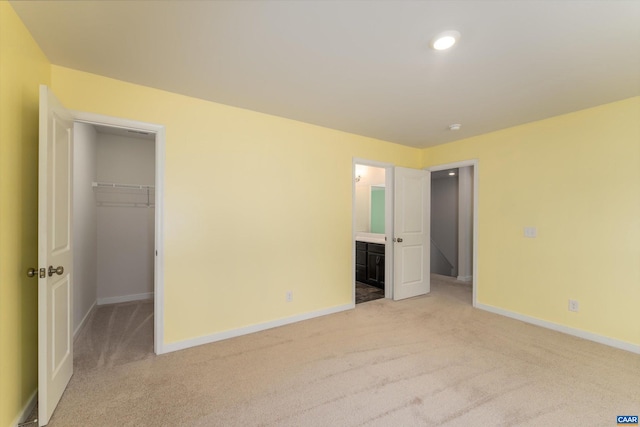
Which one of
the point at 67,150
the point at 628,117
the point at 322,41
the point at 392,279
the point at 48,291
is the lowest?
the point at 392,279

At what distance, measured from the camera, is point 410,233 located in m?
4.57

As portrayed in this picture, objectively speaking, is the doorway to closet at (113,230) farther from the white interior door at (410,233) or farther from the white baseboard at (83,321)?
the white interior door at (410,233)

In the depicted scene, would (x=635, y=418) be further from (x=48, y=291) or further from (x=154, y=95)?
(x=154, y=95)

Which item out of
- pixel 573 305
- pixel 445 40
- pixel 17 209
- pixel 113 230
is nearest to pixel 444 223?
pixel 573 305

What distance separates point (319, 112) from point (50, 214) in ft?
8.22

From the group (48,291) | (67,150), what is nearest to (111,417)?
(48,291)

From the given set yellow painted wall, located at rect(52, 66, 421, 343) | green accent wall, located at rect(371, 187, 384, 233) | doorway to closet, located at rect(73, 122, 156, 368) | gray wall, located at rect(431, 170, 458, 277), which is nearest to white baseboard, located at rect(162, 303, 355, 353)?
yellow painted wall, located at rect(52, 66, 421, 343)

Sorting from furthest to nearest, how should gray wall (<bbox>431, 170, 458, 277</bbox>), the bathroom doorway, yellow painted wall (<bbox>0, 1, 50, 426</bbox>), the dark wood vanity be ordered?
gray wall (<bbox>431, 170, 458, 277</bbox>) < the dark wood vanity < the bathroom doorway < yellow painted wall (<bbox>0, 1, 50, 426</bbox>)

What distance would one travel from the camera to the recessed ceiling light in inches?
69.6

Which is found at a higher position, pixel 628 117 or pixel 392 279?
pixel 628 117

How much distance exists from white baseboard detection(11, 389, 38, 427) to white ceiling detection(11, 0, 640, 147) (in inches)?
95.1

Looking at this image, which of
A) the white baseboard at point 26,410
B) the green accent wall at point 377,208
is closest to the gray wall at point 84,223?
the white baseboard at point 26,410

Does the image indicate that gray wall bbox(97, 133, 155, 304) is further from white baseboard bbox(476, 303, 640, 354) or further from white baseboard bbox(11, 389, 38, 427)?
white baseboard bbox(476, 303, 640, 354)

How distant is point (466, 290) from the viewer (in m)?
5.02
